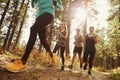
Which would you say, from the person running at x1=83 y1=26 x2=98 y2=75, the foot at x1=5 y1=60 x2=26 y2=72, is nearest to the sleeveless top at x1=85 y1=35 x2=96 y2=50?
the person running at x1=83 y1=26 x2=98 y2=75

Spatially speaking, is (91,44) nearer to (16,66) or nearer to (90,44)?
(90,44)

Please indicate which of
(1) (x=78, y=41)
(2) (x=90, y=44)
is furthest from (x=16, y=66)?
(1) (x=78, y=41)

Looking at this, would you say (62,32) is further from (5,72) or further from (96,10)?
(96,10)

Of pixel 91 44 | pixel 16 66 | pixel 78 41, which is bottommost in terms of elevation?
pixel 16 66

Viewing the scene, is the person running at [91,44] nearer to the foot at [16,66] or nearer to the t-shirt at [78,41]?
the t-shirt at [78,41]

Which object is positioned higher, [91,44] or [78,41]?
[78,41]

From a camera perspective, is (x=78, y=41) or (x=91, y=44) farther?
(x=78, y=41)

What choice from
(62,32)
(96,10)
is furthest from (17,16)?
(62,32)

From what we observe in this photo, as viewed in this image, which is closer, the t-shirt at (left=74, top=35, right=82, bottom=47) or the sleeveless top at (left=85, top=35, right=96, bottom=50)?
the sleeveless top at (left=85, top=35, right=96, bottom=50)

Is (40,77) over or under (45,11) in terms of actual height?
under

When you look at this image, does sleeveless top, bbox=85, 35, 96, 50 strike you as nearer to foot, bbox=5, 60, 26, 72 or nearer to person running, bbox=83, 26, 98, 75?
person running, bbox=83, 26, 98, 75

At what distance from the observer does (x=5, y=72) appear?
6.15m

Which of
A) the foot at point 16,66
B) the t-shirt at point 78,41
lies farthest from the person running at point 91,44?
the foot at point 16,66

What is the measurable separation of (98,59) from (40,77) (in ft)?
201
